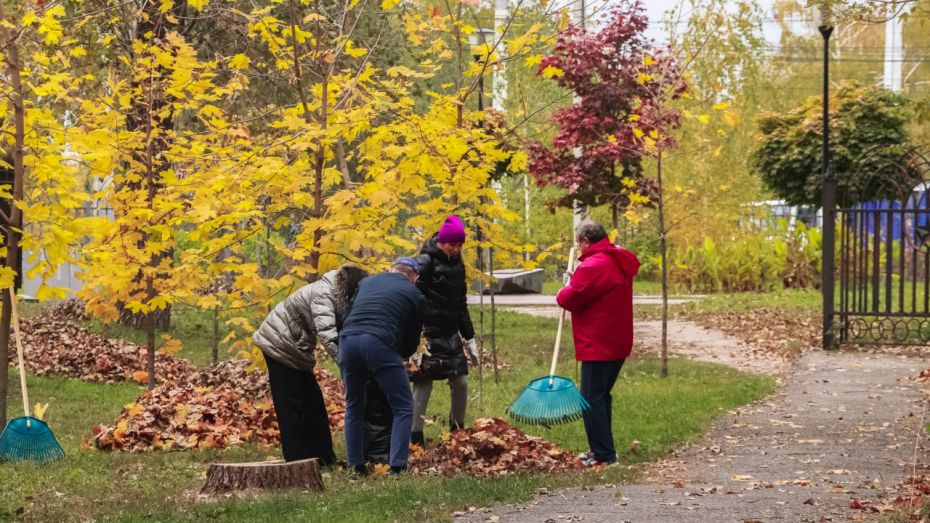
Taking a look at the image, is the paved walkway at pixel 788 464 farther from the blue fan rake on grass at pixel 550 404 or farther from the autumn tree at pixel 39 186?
the autumn tree at pixel 39 186

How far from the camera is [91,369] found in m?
15.5

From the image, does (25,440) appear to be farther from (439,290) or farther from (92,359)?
(92,359)

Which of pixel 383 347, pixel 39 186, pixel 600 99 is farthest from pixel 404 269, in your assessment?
pixel 600 99

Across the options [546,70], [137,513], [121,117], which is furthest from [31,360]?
[137,513]

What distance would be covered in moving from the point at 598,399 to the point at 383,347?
1634 millimetres

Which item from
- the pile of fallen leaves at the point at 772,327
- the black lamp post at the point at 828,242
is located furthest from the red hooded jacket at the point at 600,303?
the black lamp post at the point at 828,242

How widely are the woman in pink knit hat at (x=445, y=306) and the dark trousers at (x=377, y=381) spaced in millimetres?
886

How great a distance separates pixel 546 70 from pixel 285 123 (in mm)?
4503

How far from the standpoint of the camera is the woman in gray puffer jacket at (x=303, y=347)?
848cm

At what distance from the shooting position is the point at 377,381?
8469 mm

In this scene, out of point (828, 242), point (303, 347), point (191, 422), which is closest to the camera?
point (303, 347)

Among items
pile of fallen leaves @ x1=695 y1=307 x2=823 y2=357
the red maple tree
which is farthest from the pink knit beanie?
pile of fallen leaves @ x1=695 y1=307 x2=823 y2=357

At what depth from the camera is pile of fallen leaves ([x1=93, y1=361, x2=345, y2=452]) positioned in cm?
1031

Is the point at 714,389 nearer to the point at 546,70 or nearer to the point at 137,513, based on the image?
the point at 546,70
